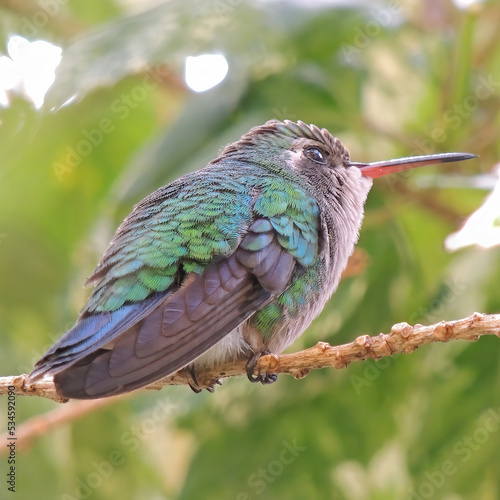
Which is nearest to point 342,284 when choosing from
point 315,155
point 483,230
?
point 315,155

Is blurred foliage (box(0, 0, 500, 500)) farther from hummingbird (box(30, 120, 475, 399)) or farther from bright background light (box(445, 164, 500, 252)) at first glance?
bright background light (box(445, 164, 500, 252))

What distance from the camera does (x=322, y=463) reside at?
4238 millimetres

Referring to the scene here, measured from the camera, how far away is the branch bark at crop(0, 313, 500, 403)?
2.05 meters

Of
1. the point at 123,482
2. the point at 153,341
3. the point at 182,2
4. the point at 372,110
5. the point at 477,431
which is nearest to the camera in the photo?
the point at 153,341

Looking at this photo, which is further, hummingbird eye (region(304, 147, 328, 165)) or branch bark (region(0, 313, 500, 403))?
hummingbird eye (region(304, 147, 328, 165))

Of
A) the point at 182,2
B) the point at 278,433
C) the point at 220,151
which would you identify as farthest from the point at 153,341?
the point at 182,2

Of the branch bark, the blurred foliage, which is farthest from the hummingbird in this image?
the blurred foliage

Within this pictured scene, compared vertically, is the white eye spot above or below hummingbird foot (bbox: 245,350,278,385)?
above

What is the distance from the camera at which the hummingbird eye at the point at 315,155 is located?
3574mm

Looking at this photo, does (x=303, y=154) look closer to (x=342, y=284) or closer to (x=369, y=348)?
(x=342, y=284)

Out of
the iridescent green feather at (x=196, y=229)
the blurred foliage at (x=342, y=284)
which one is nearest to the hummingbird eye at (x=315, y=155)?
the iridescent green feather at (x=196, y=229)

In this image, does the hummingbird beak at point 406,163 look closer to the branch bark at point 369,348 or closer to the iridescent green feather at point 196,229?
the iridescent green feather at point 196,229

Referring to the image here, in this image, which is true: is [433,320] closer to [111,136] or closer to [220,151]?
[220,151]

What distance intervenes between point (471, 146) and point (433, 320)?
96cm
